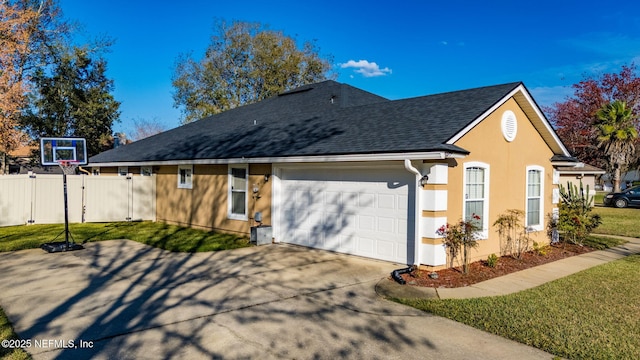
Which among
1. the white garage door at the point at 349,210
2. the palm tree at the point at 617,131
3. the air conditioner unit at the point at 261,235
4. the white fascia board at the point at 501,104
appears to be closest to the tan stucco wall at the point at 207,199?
the air conditioner unit at the point at 261,235

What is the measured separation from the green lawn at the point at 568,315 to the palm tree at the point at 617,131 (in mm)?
29337

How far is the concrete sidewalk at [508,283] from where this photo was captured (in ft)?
21.4

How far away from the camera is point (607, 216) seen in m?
20.9

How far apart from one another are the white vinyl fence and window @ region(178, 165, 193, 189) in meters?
2.02

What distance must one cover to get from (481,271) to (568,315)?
2.63m

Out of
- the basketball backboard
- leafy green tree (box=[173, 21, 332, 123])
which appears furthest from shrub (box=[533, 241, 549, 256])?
leafy green tree (box=[173, 21, 332, 123])

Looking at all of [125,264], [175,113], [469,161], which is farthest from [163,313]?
[175,113]

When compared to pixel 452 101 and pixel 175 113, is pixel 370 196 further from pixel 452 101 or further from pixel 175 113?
pixel 175 113

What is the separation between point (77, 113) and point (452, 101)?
25.8 meters

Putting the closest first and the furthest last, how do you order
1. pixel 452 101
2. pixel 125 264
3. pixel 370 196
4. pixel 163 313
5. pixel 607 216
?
pixel 163 313 → pixel 125 264 → pixel 370 196 → pixel 452 101 → pixel 607 216

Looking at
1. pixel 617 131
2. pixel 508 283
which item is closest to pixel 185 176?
pixel 508 283

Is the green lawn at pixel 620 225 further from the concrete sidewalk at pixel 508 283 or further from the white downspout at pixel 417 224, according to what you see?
the white downspout at pixel 417 224

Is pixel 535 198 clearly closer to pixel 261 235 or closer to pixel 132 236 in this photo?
pixel 261 235

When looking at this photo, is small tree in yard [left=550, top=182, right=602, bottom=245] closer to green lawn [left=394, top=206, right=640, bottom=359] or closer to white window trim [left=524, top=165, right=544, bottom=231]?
white window trim [left=524, top=165, right=544, bottom=231]
